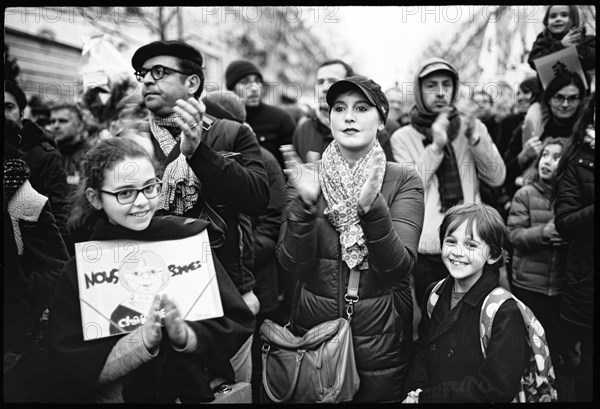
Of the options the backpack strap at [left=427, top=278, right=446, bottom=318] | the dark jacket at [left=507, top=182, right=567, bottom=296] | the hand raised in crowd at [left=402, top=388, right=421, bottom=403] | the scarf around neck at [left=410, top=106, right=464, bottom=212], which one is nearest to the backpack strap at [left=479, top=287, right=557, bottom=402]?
the backpack strap at [left=427, top=278, right=446, bottom=318]

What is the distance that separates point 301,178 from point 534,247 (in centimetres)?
192

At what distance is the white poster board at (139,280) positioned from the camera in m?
3.32

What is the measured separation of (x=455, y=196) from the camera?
412 centimetres

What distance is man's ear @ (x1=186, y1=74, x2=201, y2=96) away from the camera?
11.7 feet

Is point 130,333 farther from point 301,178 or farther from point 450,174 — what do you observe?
point 450,174

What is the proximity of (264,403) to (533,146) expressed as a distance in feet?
8.61

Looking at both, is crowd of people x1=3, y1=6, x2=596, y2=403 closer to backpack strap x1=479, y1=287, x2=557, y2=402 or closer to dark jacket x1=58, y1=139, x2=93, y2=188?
backpack strap x1=479, y1=287, x2=557, y2=402

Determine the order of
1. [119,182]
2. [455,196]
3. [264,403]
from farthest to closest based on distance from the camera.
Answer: [455,196]
[264,403]
[119,182]

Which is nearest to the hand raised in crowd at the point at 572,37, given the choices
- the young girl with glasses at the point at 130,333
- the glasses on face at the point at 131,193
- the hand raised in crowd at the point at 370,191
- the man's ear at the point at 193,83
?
the hand raised in crowd at the point at 370,191

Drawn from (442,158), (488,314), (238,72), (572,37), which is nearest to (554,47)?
(572,37)

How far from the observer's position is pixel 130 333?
331 cm

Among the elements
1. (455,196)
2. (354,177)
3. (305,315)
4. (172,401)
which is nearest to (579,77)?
(455,196)

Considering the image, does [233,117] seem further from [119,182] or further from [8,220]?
[8,220]

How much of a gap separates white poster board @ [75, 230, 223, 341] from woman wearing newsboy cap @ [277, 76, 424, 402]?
1.43 ft
